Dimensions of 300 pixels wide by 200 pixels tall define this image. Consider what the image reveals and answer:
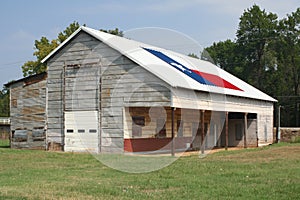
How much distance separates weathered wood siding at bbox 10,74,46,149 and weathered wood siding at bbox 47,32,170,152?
23.7 inches

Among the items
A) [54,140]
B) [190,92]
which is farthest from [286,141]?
[54,140]

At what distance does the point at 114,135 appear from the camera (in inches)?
1043

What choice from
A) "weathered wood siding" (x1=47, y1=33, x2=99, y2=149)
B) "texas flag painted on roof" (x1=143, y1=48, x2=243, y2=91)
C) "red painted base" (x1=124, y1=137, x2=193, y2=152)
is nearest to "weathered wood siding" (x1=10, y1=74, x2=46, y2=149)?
"weathered wood siding" (x1=47, y1=33, x2=99, y2=149)

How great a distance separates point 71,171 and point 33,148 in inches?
548

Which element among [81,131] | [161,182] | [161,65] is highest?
[161,65]

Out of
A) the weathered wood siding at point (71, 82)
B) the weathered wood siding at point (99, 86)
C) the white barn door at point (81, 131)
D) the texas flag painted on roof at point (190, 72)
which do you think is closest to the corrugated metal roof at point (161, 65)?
→ the texas flag painted on roof at point (190, 72)

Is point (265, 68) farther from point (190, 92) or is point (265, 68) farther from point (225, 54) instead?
point (190, 92)

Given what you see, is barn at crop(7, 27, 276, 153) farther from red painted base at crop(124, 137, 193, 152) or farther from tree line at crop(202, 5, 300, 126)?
tree line at crop(202, 5, 300, 126)

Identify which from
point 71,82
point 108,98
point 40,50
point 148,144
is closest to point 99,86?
point 108,98

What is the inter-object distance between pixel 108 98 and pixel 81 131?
2.63 meters

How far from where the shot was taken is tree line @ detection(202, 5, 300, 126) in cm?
6303

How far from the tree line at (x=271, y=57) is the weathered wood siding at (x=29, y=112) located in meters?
34.1

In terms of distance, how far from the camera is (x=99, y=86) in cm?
2725

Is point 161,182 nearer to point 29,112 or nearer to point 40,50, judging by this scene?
point 29,112
